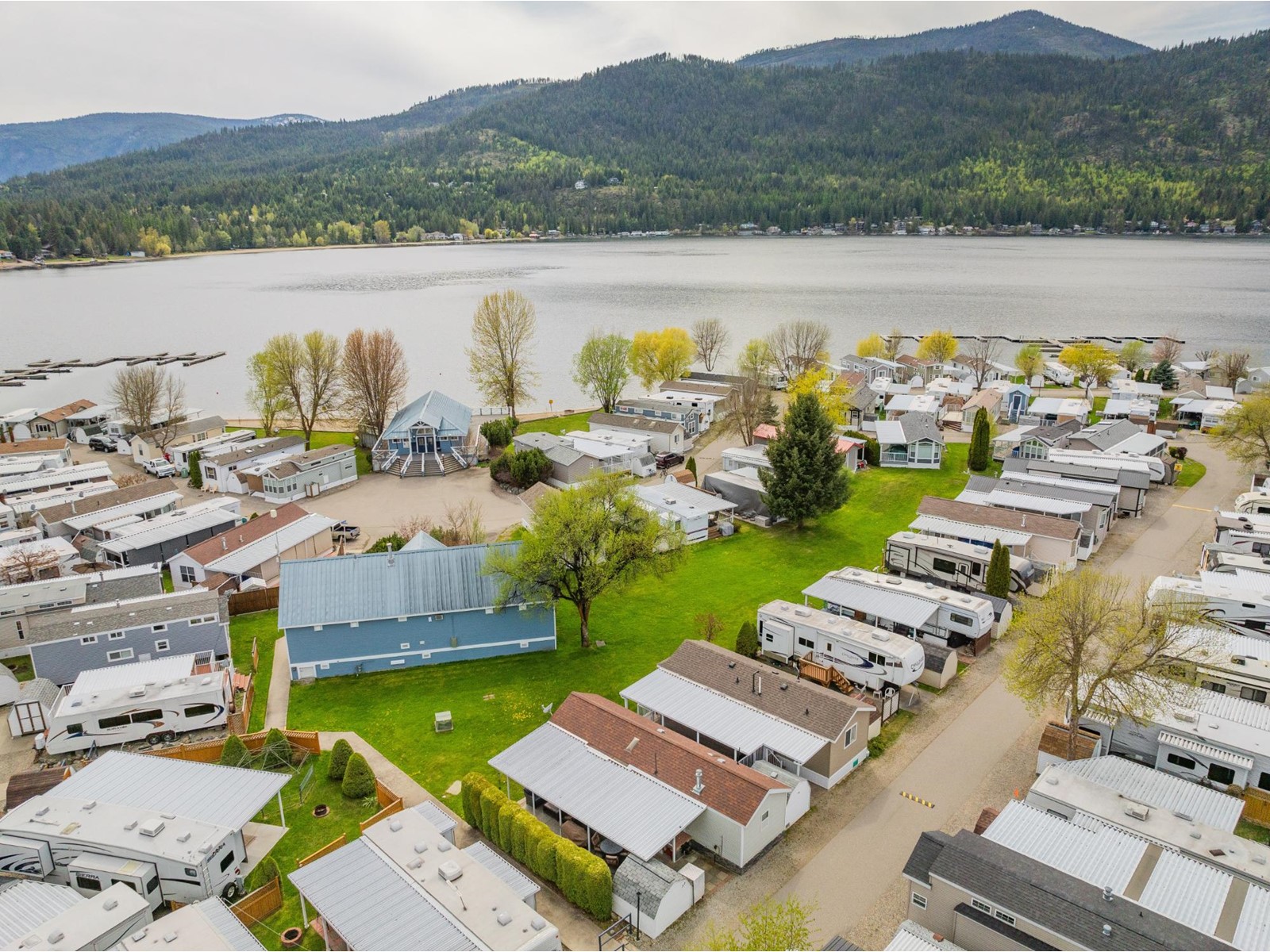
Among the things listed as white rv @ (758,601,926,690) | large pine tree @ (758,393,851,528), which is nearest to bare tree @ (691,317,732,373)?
large pine tree @ (758,393,851,528)

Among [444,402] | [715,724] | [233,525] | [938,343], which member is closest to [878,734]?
[715,724]

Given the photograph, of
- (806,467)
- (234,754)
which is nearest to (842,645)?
(806,467)

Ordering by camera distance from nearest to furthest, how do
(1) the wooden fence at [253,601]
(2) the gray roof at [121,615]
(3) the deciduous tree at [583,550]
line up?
(2) the gray roof at [121,615] → (3) the deciduous tree at [583,550] → (1) the wooden fence at [253,601]

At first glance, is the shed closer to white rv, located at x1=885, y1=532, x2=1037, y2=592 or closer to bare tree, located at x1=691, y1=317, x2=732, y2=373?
white rv, located at x1=885, y1=532, x2=1037, y2=592

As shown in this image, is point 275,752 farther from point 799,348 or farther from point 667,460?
point 799,348

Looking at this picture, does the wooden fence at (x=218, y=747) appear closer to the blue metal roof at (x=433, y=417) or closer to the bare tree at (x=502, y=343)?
the blue metal roof at (x=433, y=417)

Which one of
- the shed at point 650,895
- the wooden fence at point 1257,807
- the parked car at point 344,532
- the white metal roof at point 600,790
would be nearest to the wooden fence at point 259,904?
the white metal roof at point 600,790
